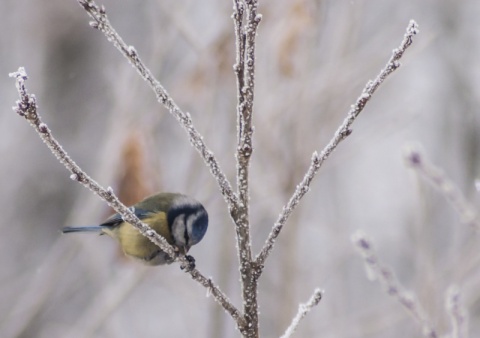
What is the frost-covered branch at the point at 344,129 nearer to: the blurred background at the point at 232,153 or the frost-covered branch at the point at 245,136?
the frost-covered branch at the point at 245,136

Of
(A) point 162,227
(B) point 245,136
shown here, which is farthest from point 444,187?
(A) point 162,227

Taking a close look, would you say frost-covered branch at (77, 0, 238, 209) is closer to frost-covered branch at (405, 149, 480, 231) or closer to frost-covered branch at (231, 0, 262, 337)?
frost-covered branch at (231, 0, 262, 337)

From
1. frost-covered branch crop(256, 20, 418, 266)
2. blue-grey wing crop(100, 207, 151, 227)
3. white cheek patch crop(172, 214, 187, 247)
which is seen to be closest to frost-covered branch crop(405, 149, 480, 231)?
frost-covered branch crop(256, 20, 418, 266)

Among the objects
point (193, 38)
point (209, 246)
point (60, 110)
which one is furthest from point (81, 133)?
point (193, 38)

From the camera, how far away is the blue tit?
6.66 feet

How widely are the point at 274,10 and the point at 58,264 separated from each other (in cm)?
186

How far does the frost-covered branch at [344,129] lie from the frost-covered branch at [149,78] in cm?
10

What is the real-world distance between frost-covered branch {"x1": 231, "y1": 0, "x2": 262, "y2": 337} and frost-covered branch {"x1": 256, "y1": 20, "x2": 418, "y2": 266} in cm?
4

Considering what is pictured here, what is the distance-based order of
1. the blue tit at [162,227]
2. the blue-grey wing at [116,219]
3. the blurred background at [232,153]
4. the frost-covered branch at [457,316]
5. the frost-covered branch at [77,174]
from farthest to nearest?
1. the blurred background at [232,153]
2. the blue-grey wing at [116,219]
3. the blue tit at [162,227]
4. the frost-covered branch at [457,316]
5. the frost-covered branch at [77,174]

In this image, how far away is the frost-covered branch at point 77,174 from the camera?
46.5 inches

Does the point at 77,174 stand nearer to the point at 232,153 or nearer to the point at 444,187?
the point at 444,187

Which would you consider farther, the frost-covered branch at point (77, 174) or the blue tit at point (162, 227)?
the blue tit at point (162, 227)

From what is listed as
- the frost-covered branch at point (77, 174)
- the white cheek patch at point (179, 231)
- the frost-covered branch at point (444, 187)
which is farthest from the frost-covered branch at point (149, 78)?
the white cheek patch at point (179, 231)

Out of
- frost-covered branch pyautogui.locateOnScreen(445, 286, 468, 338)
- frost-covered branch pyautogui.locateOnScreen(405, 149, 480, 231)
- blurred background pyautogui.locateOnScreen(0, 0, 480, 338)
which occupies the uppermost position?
blurred background pyautogui.locateOnScreen(0, 0, 480, 338)
